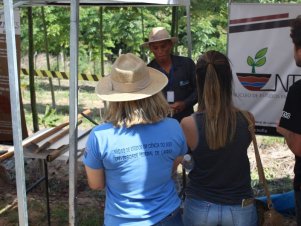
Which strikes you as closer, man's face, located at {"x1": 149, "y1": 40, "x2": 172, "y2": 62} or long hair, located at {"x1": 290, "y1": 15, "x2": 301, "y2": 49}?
long hair, located at {"x1": 290, "y1": 15, "x2": 301, "y2": 49}

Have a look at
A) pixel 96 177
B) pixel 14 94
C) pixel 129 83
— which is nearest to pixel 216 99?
pixel 129 83

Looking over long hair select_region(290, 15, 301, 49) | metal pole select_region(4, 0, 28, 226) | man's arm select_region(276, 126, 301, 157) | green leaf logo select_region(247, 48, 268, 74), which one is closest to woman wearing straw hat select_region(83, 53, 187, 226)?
metal pole select_region(4, 0, 28, 226)

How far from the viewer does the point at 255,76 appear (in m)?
4.50

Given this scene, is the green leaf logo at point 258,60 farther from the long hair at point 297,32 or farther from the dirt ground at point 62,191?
the long hair at point 297,32

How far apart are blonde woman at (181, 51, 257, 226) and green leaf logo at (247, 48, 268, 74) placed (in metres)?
2.42

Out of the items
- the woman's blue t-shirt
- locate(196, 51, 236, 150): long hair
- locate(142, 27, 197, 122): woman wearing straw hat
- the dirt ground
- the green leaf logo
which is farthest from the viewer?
the green leaf logo

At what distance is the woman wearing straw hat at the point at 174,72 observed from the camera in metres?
3.95

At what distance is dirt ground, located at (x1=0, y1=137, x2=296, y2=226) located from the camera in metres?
4.34

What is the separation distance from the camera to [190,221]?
2201 millimetres

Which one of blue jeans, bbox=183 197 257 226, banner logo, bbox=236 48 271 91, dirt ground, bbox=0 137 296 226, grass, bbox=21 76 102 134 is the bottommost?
grass, bbox=21 76 102 134

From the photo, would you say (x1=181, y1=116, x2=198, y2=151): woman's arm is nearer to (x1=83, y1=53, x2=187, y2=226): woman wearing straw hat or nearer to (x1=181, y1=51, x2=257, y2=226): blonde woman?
(x1=181, y1=51, x2=257, y2=226): blonde woman

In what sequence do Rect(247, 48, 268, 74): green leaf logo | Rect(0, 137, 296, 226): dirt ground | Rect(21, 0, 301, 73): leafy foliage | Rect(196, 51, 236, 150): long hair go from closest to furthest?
1. Rect(196, 51, 236, 150): long hair
2. Rect(0, 137, 296, 226): dirt ground
3. Rect(247, 48, 268, 74): green leaf logo
4. Rect(21, 0, 301, 73): leafy foliage

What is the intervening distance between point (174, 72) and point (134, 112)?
215cm

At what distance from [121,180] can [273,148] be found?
5.01m
